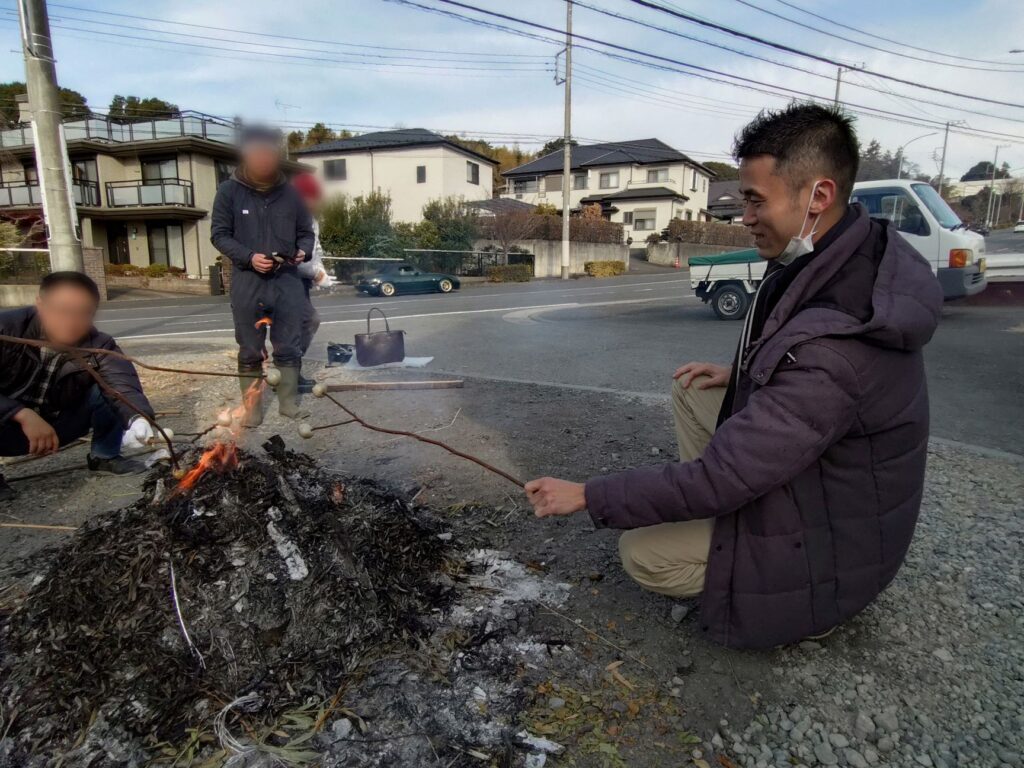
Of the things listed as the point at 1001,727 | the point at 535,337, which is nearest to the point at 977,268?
the point at 535,337

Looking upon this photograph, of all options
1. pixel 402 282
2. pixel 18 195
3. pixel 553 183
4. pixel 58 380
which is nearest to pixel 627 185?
pixel 553 183

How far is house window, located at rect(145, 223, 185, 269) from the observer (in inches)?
1067

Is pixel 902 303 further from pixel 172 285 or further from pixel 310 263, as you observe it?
pixel 172 285

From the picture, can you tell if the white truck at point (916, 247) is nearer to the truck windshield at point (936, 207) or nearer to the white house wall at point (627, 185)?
the truck windshield at point (936, 207)

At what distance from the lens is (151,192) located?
25562 millimetres

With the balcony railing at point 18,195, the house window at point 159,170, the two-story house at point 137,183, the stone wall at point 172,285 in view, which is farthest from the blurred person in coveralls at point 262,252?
the balcony railing at point 18,195

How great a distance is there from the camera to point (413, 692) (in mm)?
1885

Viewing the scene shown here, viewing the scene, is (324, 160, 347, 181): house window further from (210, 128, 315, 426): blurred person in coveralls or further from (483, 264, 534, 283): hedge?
(483, 264, 534, 283): hedge

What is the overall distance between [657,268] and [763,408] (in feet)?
116

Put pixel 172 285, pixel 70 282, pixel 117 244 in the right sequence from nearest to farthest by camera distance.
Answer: pixel 70 282 → pixel 172 285 → pixel 117 244

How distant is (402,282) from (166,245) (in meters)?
13.5

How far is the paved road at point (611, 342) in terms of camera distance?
535 centimetres

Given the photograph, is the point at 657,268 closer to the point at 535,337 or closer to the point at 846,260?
the point at 535,337

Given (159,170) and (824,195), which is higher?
(159,170)
